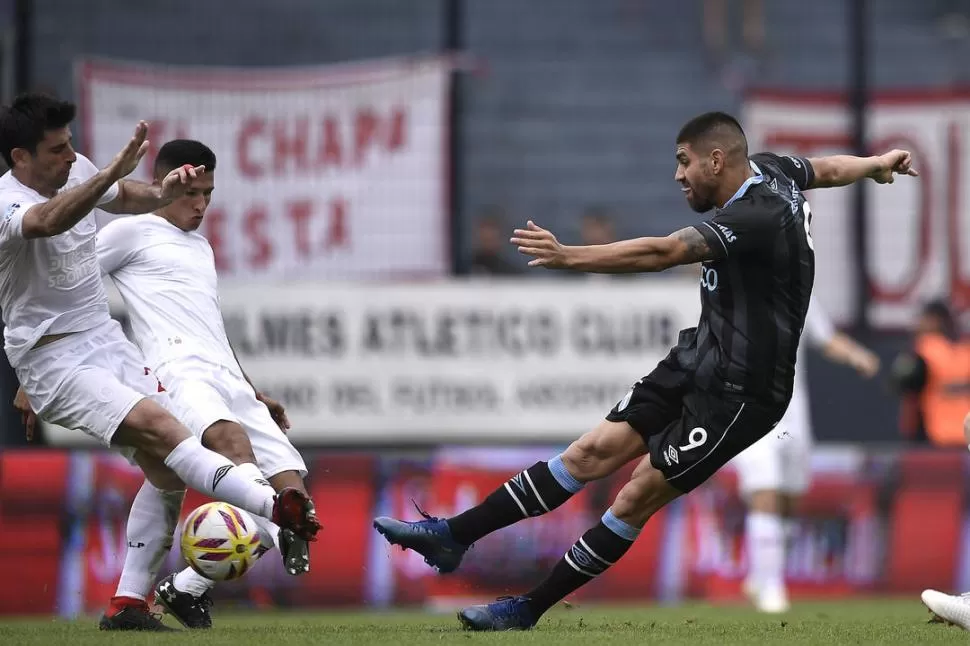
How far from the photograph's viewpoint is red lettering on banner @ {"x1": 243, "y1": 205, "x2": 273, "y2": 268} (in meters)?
12.0

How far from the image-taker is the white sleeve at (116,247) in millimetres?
7539

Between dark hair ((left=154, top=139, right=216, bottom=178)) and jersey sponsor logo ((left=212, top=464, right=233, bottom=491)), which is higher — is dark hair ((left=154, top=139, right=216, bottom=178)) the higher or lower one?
the higher one

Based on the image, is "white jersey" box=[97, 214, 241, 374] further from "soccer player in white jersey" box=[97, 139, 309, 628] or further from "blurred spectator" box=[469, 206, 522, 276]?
"blurred spectator" box=[469, 206, 522, 276]

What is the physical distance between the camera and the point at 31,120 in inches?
267

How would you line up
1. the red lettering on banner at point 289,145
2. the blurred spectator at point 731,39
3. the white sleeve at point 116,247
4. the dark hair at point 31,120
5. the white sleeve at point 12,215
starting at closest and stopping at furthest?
the white sleeve at point 12,215, the dark hair at point 31,120, the white sleeve at point 116,247, the red lettering on banner at point 289,145, the blurred spectator at point 731,39

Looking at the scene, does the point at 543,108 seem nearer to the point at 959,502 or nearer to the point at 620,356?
the point at 620,356

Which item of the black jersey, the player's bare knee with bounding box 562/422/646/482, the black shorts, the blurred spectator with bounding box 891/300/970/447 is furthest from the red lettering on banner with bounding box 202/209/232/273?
the black jersey

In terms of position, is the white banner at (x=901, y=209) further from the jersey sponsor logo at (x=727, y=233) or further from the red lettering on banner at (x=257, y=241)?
the jersey sponsor logo at (x=727, y=233)

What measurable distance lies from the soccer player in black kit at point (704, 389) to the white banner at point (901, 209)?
5.59 metres

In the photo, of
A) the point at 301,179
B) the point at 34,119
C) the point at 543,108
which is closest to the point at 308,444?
the point at 301,179

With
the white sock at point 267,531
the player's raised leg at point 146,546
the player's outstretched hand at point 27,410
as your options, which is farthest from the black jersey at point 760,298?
the player's outstretched hand at point 27,410

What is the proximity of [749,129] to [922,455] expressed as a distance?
306 centimetres

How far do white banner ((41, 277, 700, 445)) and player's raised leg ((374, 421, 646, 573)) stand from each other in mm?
4722

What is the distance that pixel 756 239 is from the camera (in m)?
6.50
